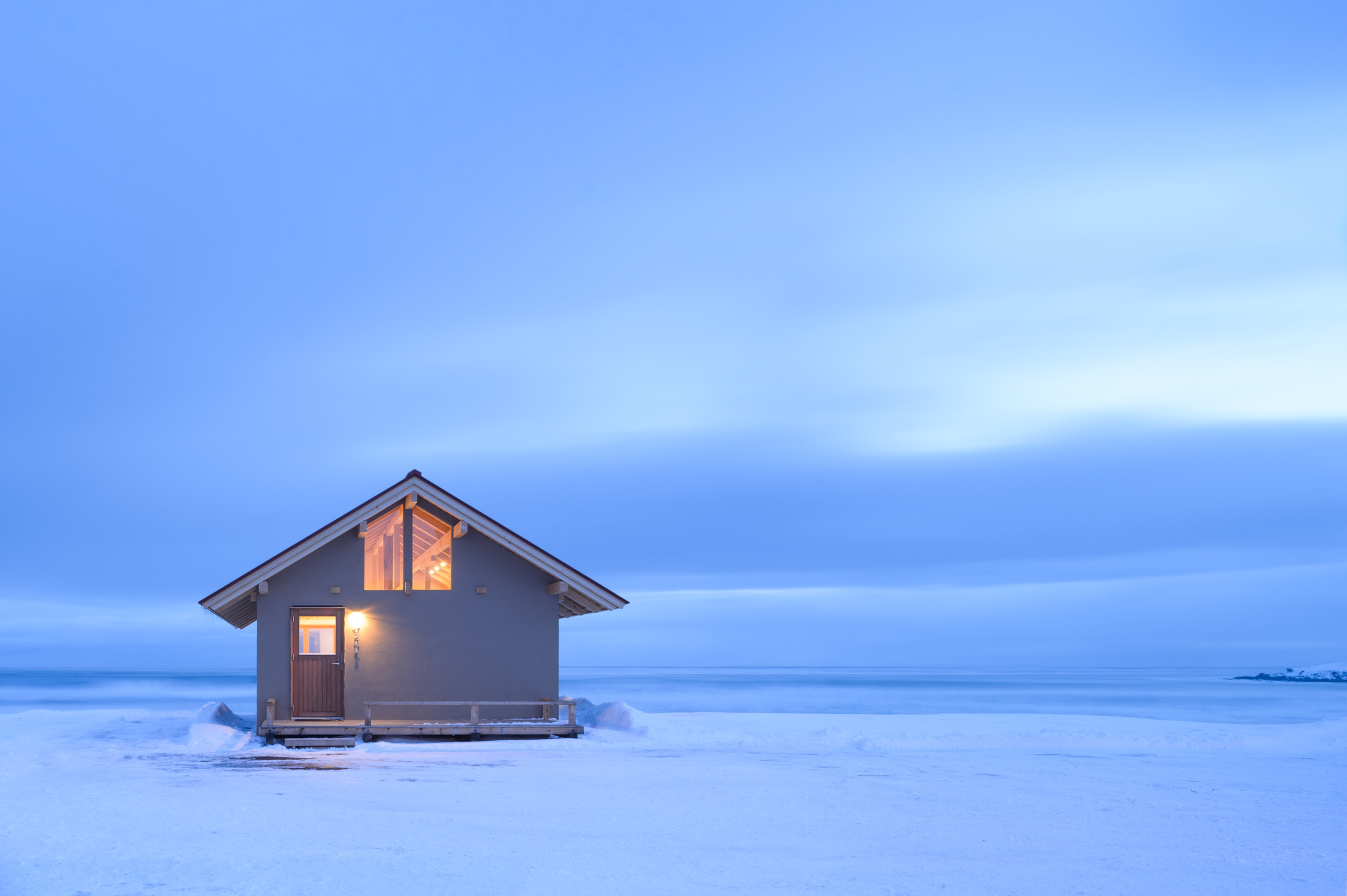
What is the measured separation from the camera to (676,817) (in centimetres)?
1172

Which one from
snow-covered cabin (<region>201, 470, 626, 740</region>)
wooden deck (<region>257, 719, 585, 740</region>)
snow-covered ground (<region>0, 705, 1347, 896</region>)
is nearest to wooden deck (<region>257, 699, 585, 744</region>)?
wooden deck (<region>257, 719, 585, 740</region>)

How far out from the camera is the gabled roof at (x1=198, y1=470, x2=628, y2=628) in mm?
21516

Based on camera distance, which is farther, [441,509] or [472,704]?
[441,509]

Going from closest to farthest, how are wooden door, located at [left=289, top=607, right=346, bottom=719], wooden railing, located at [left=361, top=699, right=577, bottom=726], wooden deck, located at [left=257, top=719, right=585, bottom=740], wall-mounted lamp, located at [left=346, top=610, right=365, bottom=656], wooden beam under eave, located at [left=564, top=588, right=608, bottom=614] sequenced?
wooden deck, located at [left=257, top=719, right=585, bottom=740] < wooden railing, located at [left=361, top=699, right=577, bottom=726] < wooden door, located at [left=289, top=607, right=346, bottom=719] < wall-mounted lamp, located at [left=346, top=610, right=365, bottom=656] < wooden beam under eave, located at [left=564, top=588, right=608, bottom=614]

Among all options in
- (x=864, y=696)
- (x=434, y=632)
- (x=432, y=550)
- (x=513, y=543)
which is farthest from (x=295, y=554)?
(x=864, y=696)

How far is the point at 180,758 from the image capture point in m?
17.4

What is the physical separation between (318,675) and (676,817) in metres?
12.8

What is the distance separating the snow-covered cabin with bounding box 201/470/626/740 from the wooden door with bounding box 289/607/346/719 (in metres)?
0.03

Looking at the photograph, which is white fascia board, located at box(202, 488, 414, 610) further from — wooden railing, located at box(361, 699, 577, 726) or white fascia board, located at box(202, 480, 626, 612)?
wooden railing, located at box(361, 699, 577, 726)

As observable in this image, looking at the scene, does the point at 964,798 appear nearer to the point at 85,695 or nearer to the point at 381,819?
the point at 381,819

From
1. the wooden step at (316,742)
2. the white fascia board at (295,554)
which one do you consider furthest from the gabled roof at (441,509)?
the wooden step at (316,742)

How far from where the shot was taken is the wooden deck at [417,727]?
20.3 metres

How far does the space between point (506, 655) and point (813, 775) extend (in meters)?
8.96

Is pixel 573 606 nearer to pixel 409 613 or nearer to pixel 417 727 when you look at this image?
pixel 409 613
